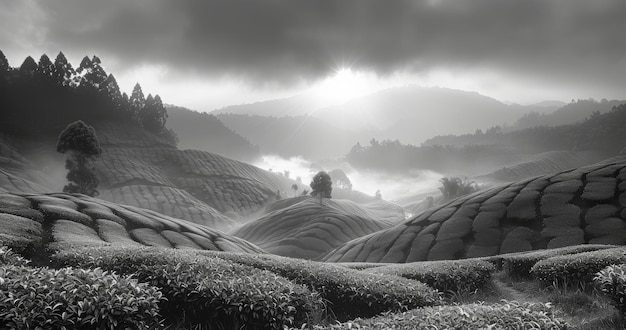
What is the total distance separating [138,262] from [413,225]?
36.0m

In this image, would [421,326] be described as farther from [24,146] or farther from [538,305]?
[24,146]

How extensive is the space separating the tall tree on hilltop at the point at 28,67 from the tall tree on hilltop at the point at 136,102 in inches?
1227

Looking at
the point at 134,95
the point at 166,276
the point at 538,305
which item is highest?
the point at 134,95

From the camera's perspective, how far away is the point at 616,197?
110 ft

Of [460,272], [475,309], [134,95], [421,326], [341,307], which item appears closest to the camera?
[421,326]

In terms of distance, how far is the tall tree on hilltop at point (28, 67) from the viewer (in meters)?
125

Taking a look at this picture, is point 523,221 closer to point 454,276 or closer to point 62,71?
point 454,276

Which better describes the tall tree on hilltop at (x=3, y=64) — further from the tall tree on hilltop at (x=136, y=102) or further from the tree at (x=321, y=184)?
the tree at (x=321, y=184)

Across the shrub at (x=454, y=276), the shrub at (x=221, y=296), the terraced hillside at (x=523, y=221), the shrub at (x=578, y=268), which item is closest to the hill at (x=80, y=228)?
the shrub at (x=221, y=296)

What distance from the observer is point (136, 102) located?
151000 mm

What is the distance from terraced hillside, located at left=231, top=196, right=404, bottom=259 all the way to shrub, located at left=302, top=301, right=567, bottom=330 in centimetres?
4896

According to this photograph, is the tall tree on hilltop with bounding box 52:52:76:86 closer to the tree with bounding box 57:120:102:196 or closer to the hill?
the tree with bounding box 57:120:102:196

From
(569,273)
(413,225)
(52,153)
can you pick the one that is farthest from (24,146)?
(569,273)

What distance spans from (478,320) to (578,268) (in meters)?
9.65
